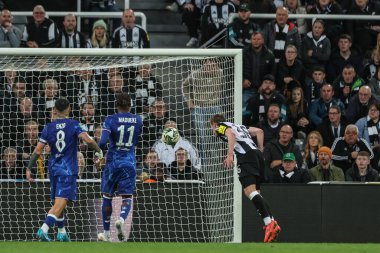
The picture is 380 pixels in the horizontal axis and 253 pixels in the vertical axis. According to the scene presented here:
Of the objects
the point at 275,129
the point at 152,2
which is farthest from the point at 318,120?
the point at 152,2

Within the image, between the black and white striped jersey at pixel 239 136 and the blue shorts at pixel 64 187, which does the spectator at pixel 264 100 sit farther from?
the blue shorts at pixel 64 187

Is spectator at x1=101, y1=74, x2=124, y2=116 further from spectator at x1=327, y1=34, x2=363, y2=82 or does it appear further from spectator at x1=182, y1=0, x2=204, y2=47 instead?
spectator at x1=327, y1=34, x2=363, y2=82

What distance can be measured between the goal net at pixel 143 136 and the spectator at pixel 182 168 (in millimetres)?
20

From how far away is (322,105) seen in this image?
2108 cm

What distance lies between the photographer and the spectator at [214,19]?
875 inches

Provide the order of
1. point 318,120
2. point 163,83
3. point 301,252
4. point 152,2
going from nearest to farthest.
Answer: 1. point 301,252
2. point 163,83
3. point 318,120
4. point 152,2

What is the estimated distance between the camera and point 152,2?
24062mm

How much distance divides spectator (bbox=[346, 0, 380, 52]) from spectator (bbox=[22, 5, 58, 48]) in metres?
5.14

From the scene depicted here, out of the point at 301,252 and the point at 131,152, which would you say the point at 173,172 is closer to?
the point at 131,152

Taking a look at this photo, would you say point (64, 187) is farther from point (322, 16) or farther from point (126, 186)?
point (322, 16)

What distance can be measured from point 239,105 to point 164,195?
1.67 meters

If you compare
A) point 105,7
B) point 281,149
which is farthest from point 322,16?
point 281,149

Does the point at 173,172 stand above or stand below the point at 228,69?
below

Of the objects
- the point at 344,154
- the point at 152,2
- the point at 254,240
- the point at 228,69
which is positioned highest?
the point at 152,2
